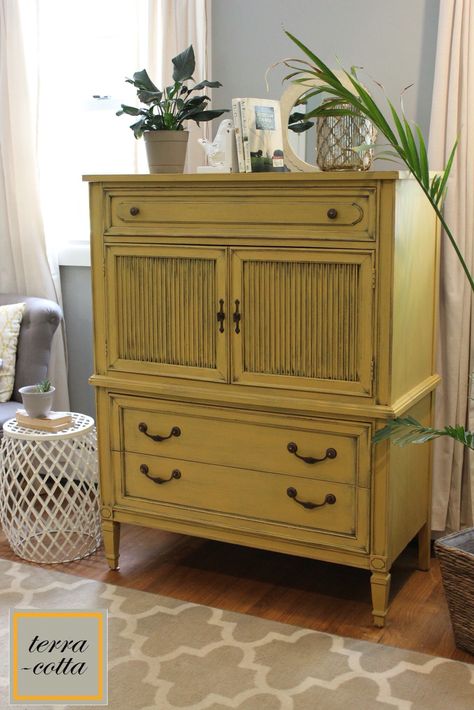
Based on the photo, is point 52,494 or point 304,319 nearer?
point 304,319

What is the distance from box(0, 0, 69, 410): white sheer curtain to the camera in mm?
3539

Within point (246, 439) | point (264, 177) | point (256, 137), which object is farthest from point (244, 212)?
point (246, 439)

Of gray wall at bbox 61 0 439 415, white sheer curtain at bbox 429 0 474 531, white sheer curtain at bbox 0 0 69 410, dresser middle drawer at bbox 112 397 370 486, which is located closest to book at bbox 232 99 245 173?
gray wall at bbox 61 0 439 415

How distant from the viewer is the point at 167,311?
2645 millimetres

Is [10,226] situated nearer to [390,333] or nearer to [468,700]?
[390,333]

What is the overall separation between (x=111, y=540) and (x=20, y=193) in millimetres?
1516

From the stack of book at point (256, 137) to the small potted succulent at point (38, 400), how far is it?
99 cm

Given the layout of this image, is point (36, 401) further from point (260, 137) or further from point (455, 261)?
point (455, 261)

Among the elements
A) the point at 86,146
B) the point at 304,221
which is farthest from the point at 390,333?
the point at 86,146

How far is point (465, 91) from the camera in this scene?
2.72 meters

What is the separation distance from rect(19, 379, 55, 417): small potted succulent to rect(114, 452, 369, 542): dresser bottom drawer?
36 centimetres

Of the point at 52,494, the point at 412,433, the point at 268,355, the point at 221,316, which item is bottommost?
the point at 52,494

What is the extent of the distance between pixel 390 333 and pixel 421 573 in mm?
914

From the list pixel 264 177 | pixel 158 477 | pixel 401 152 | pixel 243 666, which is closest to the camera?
pixel 401 152
